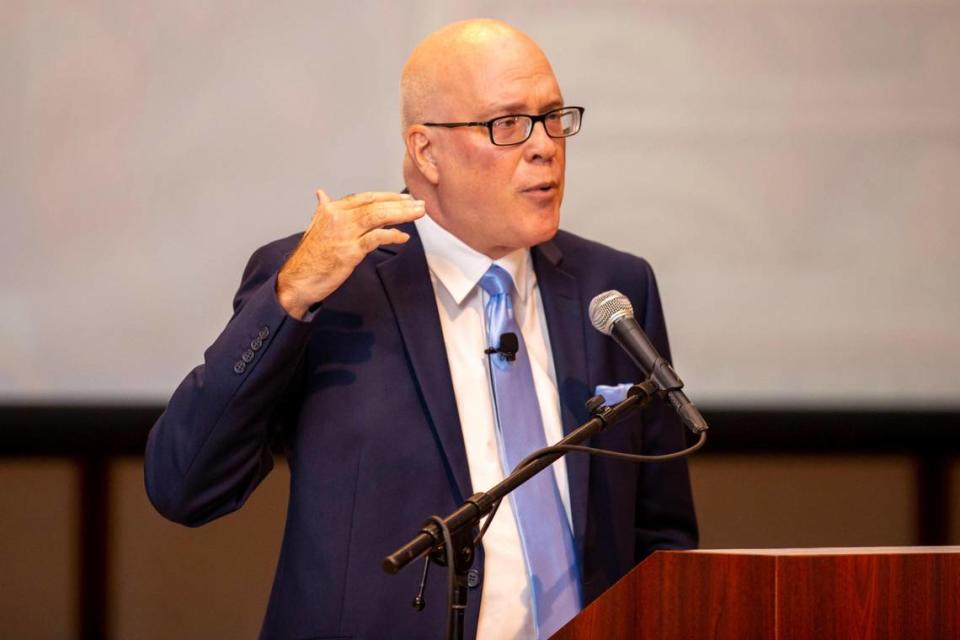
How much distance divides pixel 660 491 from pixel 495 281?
1.76 feet

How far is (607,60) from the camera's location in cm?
331

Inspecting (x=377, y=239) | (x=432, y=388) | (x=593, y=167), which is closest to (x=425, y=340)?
(x=432, y=388)

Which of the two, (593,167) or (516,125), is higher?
(516,125)

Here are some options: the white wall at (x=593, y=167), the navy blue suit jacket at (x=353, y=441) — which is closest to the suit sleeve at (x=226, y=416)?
the navy blue suit jacket at (x=353, y=441)

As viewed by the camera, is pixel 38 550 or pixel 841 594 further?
pixel 38 550

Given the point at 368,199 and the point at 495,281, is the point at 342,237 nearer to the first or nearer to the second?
the point at 368,199

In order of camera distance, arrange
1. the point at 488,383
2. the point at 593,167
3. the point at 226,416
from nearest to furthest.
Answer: the point at 226,416, the point at 488,383, the point at 593,167

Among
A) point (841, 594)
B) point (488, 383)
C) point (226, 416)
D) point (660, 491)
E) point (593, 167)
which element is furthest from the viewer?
point (593, 167)

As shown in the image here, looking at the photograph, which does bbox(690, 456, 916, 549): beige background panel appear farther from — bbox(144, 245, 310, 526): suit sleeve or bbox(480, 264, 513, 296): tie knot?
bbox(144, 245, 310, 526): suit sleeve

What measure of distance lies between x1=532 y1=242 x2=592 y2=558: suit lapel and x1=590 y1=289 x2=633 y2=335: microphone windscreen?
43 centimetres

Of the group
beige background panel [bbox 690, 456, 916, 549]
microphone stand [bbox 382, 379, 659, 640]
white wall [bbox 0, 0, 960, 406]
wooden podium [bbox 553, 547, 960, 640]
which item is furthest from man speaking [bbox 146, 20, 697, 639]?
beige background panel [bbox 690, 456, 916, 549]

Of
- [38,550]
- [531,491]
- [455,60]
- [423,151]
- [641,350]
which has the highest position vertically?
[455,60]

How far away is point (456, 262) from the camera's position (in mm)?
2281

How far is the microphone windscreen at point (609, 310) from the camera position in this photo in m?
1.80
